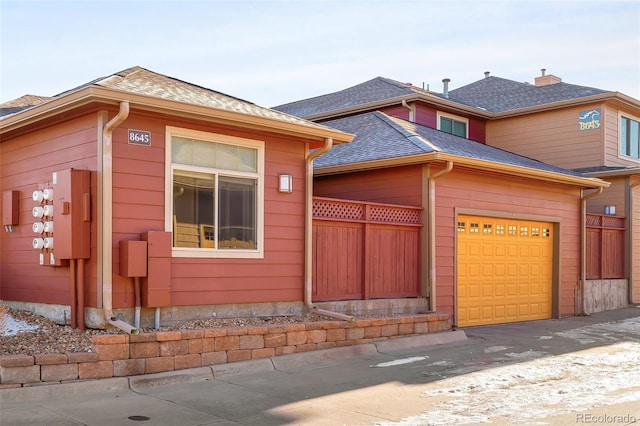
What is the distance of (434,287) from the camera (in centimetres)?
1277

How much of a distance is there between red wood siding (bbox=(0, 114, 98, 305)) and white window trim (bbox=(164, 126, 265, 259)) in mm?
971

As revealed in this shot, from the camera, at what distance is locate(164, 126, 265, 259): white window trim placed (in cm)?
923

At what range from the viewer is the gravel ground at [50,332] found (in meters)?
7.84

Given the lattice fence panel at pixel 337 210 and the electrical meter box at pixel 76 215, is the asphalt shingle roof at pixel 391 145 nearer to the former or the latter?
the lattice fence panel at pixel 337 210

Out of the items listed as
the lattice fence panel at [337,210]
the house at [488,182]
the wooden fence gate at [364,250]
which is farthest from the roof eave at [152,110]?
the house at [488,182]

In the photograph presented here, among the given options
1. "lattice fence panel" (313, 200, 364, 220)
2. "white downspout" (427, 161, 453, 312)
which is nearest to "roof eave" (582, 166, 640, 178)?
"white downspout" (427, 161, 453, 312)

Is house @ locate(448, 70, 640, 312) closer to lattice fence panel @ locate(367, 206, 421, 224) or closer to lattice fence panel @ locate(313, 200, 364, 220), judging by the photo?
lattice fence panel @ locate(367, 206, 421, 224)

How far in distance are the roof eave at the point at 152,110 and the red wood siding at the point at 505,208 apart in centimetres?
349

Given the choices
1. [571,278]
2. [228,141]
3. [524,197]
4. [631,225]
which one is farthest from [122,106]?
[631,225]

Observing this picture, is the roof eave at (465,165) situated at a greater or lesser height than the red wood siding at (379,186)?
greater

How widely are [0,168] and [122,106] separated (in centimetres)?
377

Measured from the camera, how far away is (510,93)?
22.2 meters

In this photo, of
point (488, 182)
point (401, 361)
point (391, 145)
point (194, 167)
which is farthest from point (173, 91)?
point (488, 182)

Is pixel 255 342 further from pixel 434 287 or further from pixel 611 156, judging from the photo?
pixel 611 156
